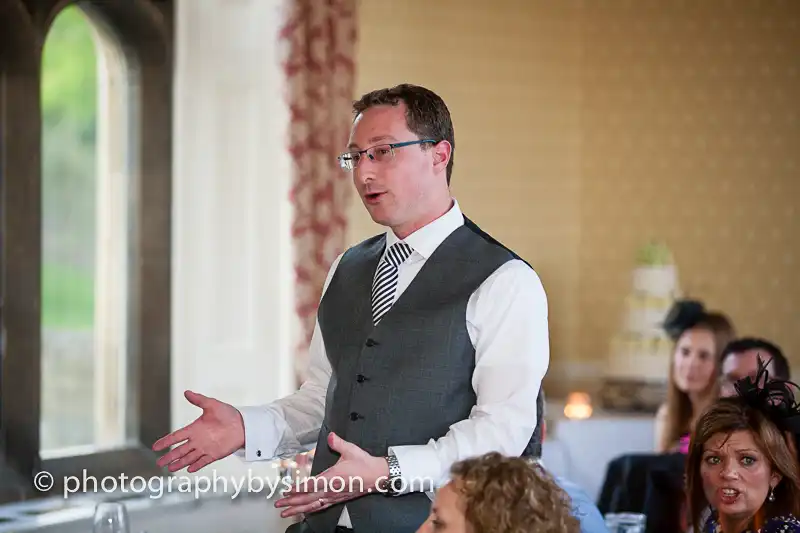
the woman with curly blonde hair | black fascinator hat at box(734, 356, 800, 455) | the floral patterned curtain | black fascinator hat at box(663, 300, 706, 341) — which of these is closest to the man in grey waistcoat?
the woman with curly blonde hair

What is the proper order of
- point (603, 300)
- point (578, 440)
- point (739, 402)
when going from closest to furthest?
1. point (739, 402)
2. point (578, 440)
3. point (603, 300)

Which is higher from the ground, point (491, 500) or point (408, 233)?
point (408, 233)

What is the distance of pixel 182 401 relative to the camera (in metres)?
3.85

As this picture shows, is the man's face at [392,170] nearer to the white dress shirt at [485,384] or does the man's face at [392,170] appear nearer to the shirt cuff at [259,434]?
the white dress shirt at [485,384]

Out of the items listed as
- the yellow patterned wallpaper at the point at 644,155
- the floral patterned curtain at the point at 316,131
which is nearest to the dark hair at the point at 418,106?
the floral patterned curtain at the point at 316,131

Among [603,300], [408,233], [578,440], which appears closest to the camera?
[408,233]

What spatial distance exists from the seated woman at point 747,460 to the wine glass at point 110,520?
138 cm

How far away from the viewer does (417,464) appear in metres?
1.85

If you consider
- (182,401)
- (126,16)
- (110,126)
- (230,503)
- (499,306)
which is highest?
(126,16)

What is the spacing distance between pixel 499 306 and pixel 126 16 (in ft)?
7.34

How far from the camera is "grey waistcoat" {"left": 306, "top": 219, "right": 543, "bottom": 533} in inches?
78.4

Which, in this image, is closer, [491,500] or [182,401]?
[491,500]

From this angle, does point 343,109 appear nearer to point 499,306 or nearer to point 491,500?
point 499,306

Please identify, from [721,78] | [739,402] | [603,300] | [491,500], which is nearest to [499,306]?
[491,500]
